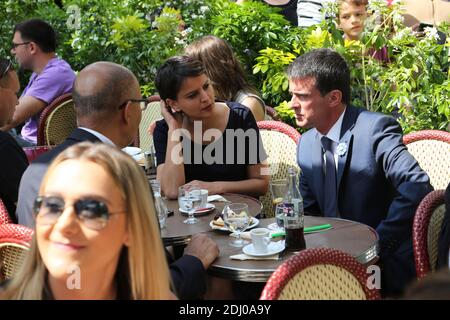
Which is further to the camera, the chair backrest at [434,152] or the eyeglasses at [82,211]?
the chair backrest at [434,152]

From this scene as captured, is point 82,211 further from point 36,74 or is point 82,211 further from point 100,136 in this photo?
point 36,74

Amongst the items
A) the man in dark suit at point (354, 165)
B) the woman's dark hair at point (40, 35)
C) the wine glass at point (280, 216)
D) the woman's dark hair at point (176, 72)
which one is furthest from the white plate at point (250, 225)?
the woman's dark hair at point (40, 35)

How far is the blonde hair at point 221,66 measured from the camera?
18.6 ft

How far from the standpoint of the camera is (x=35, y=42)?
7.11 meters

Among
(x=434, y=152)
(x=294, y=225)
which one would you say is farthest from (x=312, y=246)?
(x=434, y=152)

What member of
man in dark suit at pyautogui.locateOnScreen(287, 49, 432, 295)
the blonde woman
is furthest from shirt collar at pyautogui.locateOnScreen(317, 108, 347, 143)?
the blonde woman

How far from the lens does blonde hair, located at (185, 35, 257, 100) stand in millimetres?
5656

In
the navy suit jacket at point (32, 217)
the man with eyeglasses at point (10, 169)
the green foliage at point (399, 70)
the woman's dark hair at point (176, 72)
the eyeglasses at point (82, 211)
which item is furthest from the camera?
the green foliage at point (399, 70)

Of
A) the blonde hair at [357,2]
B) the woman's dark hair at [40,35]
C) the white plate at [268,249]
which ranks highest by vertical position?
the blonde hair at [357,2]

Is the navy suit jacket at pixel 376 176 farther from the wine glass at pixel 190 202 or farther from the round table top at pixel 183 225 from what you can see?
the wine glass at pixel 190 202

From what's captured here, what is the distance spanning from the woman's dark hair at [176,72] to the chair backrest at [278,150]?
65 cm

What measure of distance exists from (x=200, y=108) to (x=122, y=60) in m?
2.73
